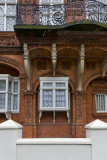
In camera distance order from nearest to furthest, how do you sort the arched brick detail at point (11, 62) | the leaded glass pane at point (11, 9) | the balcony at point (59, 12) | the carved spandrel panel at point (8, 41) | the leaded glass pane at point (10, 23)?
the balcony at point (59, 12)
the arched brick detail at point (11, 62)
the carved spandrel panel at point (8, 41)
the leaded glass pane at point (10, 23)
the leaded glass pane at point (11, 9)

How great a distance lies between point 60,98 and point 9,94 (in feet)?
7.50

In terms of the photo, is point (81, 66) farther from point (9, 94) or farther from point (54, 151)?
point (54, 151)

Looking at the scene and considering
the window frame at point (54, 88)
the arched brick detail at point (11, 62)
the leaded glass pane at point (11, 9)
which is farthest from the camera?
the leaded glass pane at point (11, 9)

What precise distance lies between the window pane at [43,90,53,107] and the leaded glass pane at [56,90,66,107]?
0.86 feet

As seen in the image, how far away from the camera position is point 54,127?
901 centimetres

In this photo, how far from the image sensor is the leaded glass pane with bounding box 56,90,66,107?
8906mm

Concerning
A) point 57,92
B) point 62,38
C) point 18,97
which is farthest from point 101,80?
point 18,97

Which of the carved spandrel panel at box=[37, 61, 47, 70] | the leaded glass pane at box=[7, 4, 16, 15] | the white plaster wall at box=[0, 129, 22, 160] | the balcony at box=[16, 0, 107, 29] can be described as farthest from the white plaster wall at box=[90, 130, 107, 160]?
the leaded glass pane at box=[7, 4, 16, 15]

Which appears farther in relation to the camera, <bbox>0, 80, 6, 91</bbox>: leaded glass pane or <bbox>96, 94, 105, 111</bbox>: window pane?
<bbox>96, 94, 105, 111</bbox>: window pane

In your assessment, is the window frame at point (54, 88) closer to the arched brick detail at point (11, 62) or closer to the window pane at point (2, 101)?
the arched brick detail at point (11, 62)

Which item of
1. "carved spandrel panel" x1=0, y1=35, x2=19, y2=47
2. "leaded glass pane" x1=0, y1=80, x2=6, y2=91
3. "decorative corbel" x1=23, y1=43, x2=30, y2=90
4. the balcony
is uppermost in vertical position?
the balcony

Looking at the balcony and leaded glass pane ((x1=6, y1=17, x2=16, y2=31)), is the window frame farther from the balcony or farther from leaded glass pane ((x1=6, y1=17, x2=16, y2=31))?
leaded glass pane ((x1=6, y1=17, x2=16, y2=31))

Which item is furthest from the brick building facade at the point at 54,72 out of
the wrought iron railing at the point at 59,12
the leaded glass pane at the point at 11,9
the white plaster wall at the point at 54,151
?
the white plaster wall at the point at 54,151

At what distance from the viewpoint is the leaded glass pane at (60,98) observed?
8.91 metres
